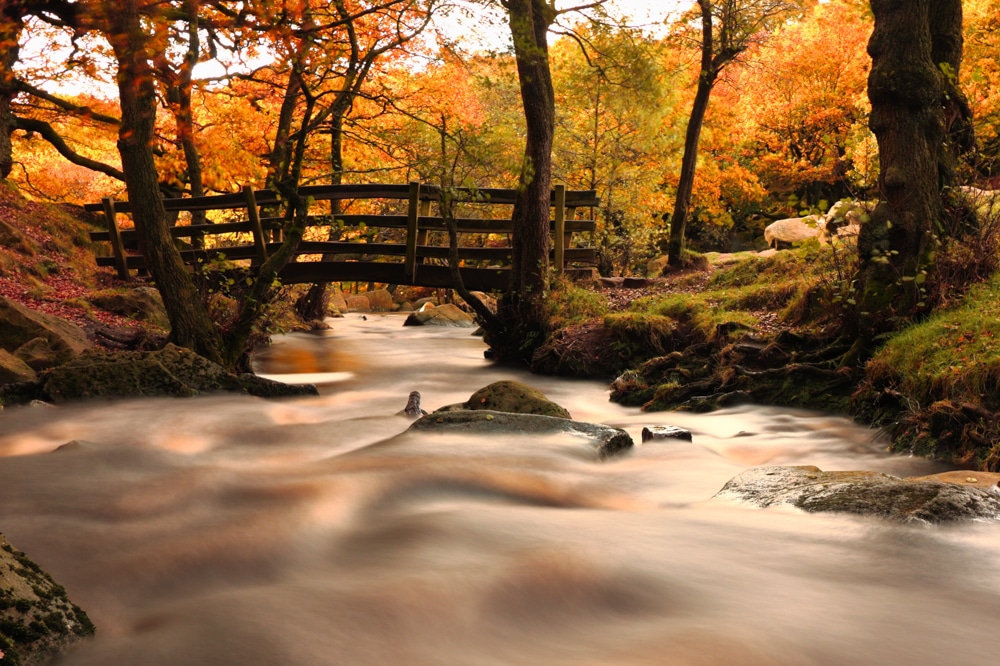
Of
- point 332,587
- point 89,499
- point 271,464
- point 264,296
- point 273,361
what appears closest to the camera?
point 332,587

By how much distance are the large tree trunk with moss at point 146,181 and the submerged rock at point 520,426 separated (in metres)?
3.63

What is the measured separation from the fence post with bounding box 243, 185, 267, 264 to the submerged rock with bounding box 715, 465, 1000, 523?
9.31m

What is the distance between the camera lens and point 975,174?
27.3 ft

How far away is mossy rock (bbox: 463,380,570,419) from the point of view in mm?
7641

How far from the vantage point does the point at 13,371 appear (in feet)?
25.5

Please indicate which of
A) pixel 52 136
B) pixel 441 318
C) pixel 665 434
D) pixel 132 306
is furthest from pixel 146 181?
pixel 441 318

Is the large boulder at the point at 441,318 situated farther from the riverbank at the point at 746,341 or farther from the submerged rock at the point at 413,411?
the submerged rock at the point at 413,411

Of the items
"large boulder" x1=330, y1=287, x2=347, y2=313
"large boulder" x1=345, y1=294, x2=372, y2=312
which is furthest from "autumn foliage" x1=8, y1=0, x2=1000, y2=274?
"large boulder" x1=345, y1=294, x2=372, y2=312

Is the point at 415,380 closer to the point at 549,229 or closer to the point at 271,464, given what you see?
the point at 549,229

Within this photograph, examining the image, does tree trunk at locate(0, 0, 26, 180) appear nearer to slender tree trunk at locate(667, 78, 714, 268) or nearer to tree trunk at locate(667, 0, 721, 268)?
tree trunk at locate(667, 0, 721, 268)

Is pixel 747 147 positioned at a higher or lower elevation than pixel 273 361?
higher

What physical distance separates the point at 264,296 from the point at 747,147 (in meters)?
29.8

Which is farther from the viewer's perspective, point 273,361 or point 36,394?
point 273,361

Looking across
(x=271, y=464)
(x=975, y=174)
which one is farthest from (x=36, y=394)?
(x=975, y=174)
